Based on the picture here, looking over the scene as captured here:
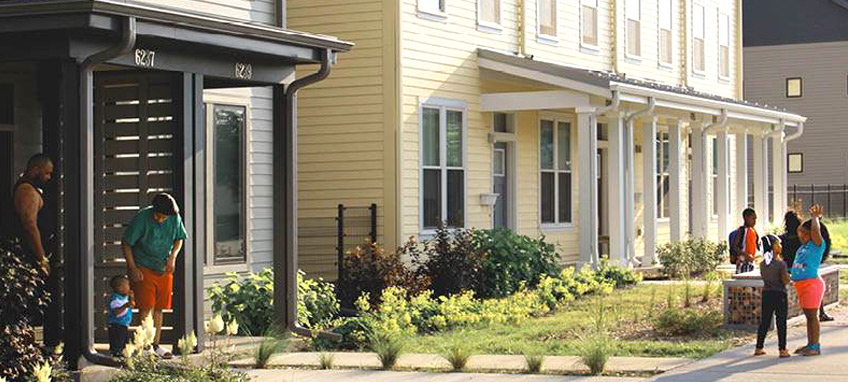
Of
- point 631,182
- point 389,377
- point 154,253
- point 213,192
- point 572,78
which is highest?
point 572,78

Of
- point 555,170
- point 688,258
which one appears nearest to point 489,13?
point 555,170

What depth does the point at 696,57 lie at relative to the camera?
115ft

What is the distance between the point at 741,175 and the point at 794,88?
26353 mm

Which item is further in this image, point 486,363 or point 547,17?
point 547,17

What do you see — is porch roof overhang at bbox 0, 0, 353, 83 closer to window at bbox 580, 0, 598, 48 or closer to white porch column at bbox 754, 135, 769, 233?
window at bbox 580, 0, 598, 48

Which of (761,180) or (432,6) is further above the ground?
(432,6)

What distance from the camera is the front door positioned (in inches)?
1024

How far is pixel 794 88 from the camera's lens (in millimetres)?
58688

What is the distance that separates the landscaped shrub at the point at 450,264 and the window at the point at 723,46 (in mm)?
16518

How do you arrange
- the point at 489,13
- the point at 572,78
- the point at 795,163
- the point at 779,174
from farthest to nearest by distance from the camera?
the point at 795,163 → the point at 779,174 → the point at 489,13 → the point at 572,78

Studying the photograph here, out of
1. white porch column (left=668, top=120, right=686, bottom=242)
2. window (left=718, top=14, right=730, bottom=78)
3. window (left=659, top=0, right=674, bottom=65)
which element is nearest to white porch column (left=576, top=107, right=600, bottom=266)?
white porch column (left=668, top=120, right=686, bottom=242)

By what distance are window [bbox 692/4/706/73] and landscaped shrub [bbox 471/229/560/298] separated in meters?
12.8

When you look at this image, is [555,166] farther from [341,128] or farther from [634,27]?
[341,128]

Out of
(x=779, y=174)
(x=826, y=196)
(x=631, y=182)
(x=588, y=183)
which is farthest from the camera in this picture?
(x=826, y=196)
